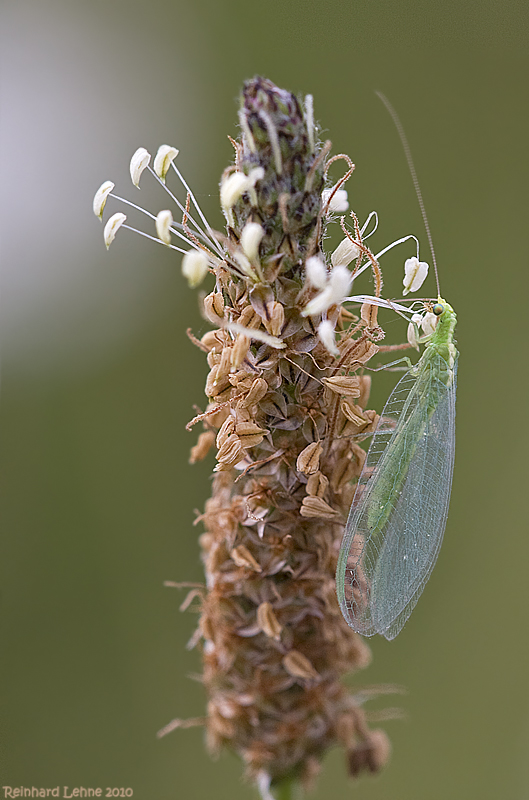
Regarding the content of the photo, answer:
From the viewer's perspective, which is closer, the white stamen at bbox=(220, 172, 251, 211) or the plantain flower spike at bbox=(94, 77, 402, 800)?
the white stamen at bbox=(220, 172, 251, 211)

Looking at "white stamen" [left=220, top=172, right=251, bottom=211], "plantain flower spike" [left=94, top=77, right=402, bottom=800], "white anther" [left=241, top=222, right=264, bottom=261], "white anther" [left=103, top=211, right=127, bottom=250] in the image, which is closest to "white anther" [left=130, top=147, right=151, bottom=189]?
"plantain flower spike" [left=94, top=77, right=402, bottom=800]

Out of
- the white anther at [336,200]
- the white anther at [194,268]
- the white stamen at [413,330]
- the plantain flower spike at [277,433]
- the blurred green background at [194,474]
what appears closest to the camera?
the white anther at [194,268]

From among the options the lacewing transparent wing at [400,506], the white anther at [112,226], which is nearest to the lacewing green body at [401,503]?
the lacewing transparent wing at [400,506]

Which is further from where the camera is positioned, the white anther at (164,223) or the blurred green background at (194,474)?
the blurred green background at (194,474)

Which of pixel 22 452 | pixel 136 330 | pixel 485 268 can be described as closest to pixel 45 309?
pixel 136 330

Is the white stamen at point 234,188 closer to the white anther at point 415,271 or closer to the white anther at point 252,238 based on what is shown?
the white anther at point 252,238

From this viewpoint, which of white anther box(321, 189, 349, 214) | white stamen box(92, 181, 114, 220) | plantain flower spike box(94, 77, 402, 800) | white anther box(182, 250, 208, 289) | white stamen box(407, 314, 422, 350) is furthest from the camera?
white stamen box(407, 314, 422, 350)

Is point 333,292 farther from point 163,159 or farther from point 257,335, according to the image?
point 163,159

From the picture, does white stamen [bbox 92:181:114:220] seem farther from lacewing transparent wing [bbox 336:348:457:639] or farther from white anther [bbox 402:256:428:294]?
lacewing transparent wing [bbox 336:348:457:639]

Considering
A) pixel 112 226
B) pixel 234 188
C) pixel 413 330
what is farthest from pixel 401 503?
pixel 112 226
